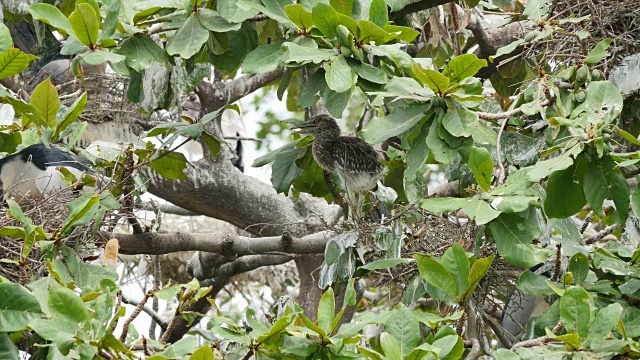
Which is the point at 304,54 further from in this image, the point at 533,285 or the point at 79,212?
the point at 533,285

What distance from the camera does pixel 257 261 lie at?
3.43 m

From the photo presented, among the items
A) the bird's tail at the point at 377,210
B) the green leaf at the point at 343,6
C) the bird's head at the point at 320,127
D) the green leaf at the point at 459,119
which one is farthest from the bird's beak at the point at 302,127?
the green leaf at the point at 459,119

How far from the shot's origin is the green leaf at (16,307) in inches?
50.7

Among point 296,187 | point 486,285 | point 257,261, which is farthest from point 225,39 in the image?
point 257,261

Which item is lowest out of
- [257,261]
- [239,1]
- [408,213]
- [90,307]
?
[257,261]

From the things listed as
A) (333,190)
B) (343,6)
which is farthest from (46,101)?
(333,190)

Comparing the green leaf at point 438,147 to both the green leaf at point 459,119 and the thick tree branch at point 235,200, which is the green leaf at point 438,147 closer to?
the green leaf at point 459,119

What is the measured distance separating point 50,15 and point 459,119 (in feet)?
2.99

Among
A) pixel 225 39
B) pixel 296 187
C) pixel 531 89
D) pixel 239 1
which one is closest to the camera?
pixel 239 1

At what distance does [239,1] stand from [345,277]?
78 cm

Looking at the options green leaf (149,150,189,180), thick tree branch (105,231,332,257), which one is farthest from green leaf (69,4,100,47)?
thick tree branch (105,231,332,257)

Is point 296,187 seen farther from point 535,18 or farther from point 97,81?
point 97,81

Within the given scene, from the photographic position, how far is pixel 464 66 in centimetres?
171

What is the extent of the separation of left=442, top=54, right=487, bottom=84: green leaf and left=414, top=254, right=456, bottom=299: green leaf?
0.39 m
